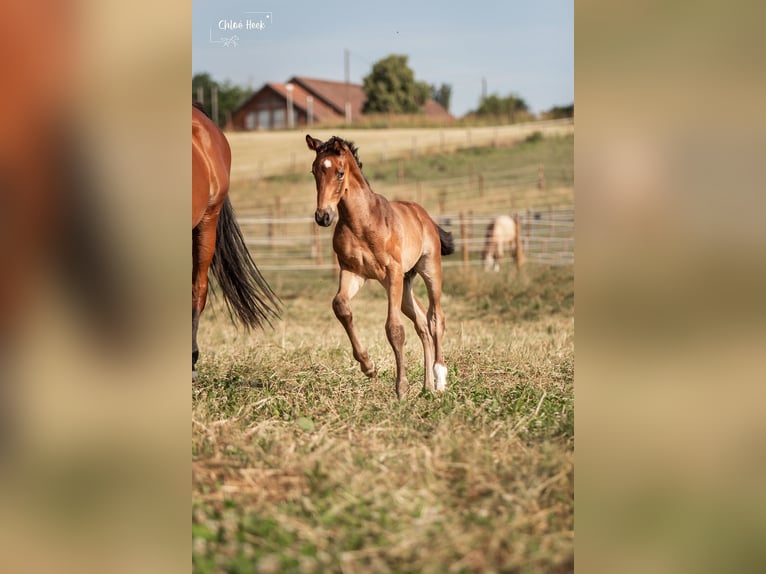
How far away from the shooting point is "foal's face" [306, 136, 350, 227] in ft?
16.3

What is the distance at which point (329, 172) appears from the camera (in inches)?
196

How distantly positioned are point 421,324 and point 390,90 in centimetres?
3147

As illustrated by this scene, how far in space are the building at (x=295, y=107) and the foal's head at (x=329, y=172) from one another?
2566 cm

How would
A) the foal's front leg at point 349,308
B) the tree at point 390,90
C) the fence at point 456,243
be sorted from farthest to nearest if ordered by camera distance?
the tree at point 390,90 < the fence at point 456,243 < the foal's front leg at point 349,308

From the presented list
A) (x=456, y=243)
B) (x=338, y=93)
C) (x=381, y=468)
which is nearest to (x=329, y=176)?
(x=381, y=468)

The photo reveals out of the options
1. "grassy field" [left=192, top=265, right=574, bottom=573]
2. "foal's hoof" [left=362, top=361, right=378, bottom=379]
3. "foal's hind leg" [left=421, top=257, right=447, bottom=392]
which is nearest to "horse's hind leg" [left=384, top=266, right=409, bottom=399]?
"grassy field" [left=192, top=265, right=574, bottom=573]

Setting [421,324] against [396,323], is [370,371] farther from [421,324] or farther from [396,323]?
[421,324]

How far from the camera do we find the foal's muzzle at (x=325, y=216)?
4.83 metres

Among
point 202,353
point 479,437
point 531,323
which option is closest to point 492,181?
point 531,323

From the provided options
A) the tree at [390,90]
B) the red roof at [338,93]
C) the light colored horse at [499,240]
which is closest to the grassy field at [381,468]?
the light colored horse at [499,240]

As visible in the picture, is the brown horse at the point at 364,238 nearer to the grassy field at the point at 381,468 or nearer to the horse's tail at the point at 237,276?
the grassy field at the point at 381,468

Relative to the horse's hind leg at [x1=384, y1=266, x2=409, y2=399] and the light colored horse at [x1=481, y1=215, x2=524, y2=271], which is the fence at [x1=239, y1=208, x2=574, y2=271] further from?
the horse's hind leg at [x1=384, y1=266, x2=409, y2=399]
